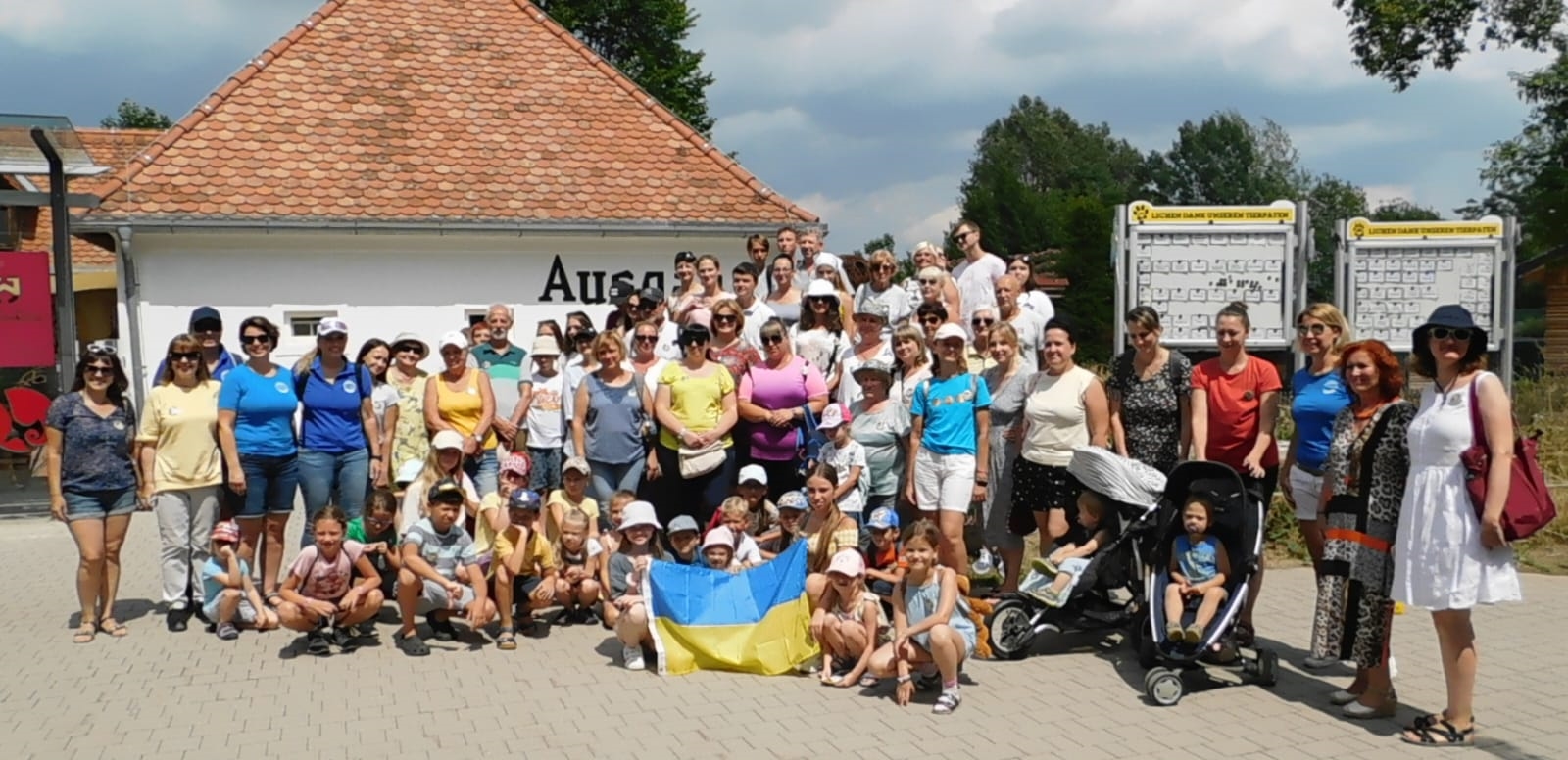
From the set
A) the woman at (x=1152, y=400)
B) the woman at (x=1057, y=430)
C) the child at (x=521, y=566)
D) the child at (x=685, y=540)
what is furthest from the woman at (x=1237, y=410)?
the child at (x=521, y=566)

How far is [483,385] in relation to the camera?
805 cm

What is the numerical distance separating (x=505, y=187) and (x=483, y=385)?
7845mm

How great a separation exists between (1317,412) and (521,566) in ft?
15.2

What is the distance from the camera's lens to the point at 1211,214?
439 inches

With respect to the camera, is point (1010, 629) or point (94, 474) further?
point (94, 474)

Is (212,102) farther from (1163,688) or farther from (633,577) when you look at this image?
(1163,688)

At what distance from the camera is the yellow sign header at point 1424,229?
1124cm

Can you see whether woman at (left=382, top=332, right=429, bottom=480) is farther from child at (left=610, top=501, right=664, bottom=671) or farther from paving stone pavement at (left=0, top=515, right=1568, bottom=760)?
child at (left=610, top=501, right=664, bottom=671)

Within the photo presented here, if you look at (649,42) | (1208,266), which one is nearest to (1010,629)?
(1208,266)

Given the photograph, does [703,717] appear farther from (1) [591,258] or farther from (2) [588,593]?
(1) [591,258]

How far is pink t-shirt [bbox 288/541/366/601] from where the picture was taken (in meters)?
7.06

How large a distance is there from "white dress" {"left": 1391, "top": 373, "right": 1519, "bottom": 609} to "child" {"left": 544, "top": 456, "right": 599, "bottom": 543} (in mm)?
4569

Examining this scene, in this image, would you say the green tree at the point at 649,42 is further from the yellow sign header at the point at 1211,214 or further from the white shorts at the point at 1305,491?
the white shorts at the point at 1305,491

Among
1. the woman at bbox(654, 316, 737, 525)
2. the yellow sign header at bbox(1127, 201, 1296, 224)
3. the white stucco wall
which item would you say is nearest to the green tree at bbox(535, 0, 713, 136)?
the white stucco wall
